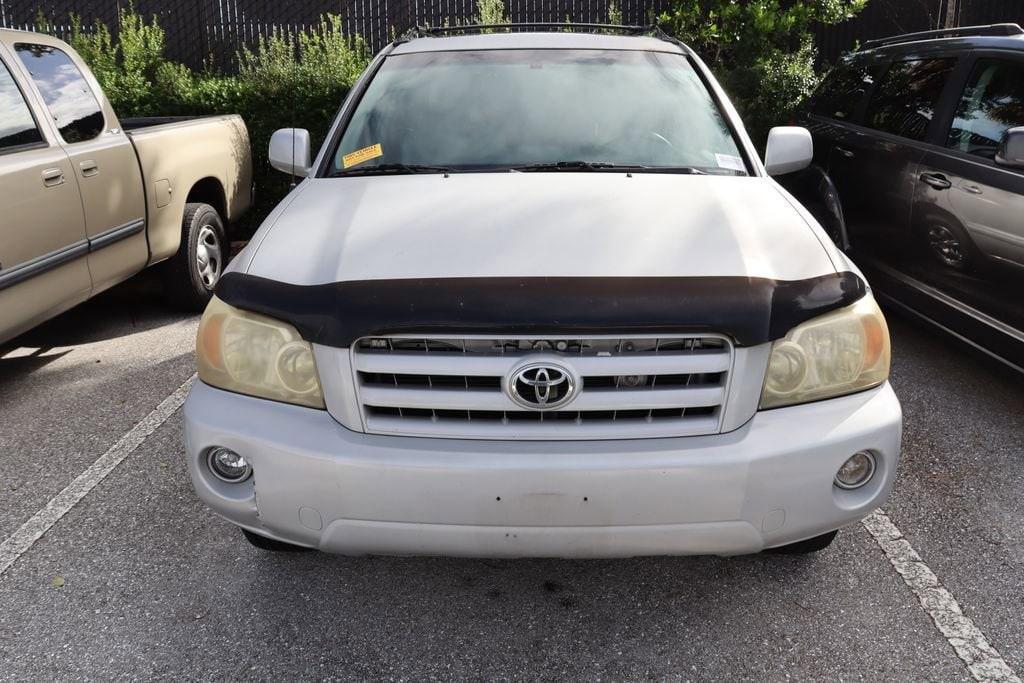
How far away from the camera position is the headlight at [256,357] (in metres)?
2.48

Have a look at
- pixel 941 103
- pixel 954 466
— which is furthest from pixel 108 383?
pixel 941 103

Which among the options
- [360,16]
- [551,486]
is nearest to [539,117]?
[551,486]

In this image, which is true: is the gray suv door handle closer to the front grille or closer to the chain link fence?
the front grille

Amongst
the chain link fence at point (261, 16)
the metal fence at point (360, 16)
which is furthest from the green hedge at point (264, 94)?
Result: the metal fence at point (360, 16)

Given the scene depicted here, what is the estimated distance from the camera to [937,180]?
15.2 feet

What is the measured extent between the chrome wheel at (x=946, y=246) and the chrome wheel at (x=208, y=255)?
4318 millimetres

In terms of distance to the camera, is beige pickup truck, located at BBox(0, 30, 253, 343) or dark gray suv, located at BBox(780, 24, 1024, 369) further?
beige pickup truck, located at BBox(0, 30, 253, 343)

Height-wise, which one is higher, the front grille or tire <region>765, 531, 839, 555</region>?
the front grille

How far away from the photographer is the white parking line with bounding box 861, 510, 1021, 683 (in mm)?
2592

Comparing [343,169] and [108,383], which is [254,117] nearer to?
[108,383]

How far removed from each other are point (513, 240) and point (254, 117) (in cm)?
633

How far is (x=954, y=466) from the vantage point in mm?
3871

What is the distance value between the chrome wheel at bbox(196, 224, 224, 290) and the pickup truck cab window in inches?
43.1

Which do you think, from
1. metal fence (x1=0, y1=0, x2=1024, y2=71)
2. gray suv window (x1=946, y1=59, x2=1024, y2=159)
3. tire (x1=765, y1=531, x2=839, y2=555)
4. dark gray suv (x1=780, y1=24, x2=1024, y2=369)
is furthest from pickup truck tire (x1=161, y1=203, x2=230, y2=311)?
metal fence (x1=0, y1=0, x2=1024, y2=71)
